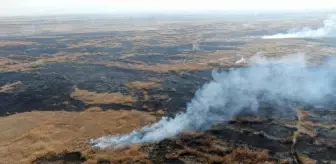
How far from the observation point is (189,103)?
52.3m

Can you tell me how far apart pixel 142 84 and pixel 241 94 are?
66.7 feet

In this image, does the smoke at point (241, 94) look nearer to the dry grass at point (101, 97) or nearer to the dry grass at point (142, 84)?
the dry grass at point (142, 84)

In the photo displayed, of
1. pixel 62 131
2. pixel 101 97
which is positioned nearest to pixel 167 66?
pixel 101 97

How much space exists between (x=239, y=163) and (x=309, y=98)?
25.6 metres

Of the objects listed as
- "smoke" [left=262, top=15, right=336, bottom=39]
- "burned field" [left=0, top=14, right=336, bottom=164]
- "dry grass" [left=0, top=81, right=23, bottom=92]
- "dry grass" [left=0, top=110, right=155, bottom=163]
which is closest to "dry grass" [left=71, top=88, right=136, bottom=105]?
"burned field" [left=0, top=14, right=336, bottom=164]

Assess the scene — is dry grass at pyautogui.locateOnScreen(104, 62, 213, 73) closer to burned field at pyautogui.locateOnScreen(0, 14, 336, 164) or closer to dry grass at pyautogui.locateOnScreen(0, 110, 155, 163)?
burned field at pyautogui.locateOnScreen(0, 14, 336, 164)

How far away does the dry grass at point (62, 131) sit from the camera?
1391 inches

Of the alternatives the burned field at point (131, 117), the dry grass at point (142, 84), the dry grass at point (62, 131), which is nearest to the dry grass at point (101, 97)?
the burned field at point (131, 117)

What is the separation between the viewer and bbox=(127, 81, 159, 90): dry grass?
6438 centimetres

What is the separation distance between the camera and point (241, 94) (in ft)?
182

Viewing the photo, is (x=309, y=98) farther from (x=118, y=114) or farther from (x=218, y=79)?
(x=118, y=114)

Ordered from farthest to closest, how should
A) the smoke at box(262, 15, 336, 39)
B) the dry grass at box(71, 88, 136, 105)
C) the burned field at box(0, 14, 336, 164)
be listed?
the smoke at box(262, 15, 336, 39), the dry grass at box(71, 88, 136, 105), the burned field at box(0, 14, 336, 164)

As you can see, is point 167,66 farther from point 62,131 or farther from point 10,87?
point 62,131

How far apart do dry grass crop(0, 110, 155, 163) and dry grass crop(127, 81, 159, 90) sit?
1518 cm
